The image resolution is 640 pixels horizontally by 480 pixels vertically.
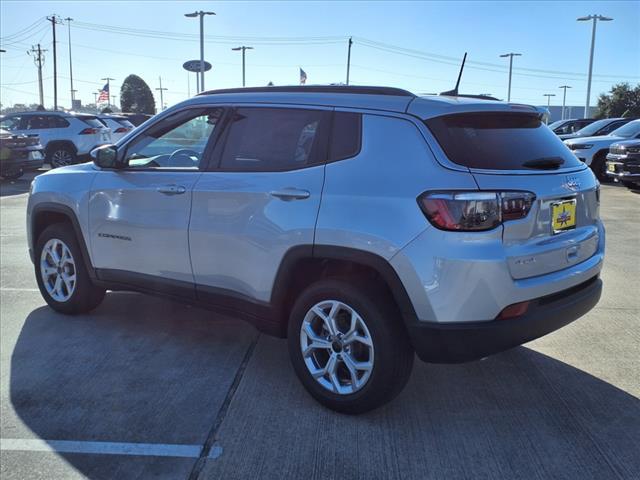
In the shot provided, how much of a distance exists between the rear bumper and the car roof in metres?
1.11

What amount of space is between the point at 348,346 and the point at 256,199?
103cm

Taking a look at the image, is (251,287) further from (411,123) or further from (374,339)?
→ (411,123)

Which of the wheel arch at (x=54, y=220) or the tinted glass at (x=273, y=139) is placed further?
the wheel arch at (x=54, y=220)

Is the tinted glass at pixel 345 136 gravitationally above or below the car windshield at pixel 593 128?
below

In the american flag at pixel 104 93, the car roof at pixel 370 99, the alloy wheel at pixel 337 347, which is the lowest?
the alloy wheel at pixel 337 347

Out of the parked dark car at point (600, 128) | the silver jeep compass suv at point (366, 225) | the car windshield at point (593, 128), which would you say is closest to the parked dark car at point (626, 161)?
the parked dark car at point (600, 128)

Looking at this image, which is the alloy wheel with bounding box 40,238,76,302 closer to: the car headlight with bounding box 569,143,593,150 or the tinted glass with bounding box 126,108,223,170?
the tinted glass with bounding box 126,108,223,170

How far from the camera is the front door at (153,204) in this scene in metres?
4.04

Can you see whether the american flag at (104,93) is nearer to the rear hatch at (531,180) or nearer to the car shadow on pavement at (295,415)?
the car shadow on pavement at (295,415)

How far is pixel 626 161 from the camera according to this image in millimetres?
12664

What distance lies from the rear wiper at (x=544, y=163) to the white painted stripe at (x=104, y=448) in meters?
2.29

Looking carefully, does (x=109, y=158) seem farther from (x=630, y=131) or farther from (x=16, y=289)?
(x=630, y=131)

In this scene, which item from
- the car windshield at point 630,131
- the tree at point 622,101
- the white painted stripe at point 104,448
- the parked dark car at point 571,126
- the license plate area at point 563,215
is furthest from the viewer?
the tree at point 622,101

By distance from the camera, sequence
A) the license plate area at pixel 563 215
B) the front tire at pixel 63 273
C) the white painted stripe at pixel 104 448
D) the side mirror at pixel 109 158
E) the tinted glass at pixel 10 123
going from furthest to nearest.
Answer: the tinted glass at pixel 10 123, the front tire at pixel 63 273, the side mirror at pixel 109 158, the license plate area at pixel 563 215, the white painted stripe at pixel 104 448
